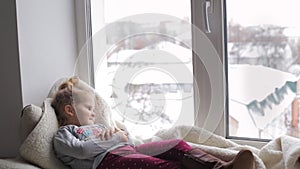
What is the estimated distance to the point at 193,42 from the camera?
6.59 ft

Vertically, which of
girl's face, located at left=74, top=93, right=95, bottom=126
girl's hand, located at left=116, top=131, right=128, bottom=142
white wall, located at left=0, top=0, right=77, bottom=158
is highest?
white wall, located at left=0, top=0, right=77, bottom=158

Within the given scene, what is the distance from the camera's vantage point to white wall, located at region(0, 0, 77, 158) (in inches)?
77.0

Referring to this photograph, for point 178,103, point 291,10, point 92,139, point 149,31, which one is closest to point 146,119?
point 178,103

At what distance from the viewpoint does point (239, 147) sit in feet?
5.93

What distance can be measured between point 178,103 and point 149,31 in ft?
1.18

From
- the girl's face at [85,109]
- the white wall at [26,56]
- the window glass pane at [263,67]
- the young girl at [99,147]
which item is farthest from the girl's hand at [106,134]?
the window glass pane at [263,67]

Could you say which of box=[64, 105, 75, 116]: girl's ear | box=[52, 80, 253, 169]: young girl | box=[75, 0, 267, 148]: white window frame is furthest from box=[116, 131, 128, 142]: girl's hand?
box=[75, 0, 267, 148]: white window frame

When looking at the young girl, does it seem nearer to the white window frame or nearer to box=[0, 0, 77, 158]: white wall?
box=[0, 0, 77, 158]: white wall

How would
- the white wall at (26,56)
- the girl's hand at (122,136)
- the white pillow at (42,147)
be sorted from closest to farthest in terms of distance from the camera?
the white pillow at (42,147) < the girl's hand at (122,136) < the white wall at (26,56)

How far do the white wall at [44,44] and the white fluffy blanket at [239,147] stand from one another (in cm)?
52

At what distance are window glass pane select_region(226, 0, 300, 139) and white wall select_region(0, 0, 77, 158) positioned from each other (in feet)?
2.67

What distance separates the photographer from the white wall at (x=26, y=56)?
1957mm

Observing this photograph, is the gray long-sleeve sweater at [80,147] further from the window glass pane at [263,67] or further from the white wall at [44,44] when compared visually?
the window glass pane at [263,67]

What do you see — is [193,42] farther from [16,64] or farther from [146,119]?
[16,64]
